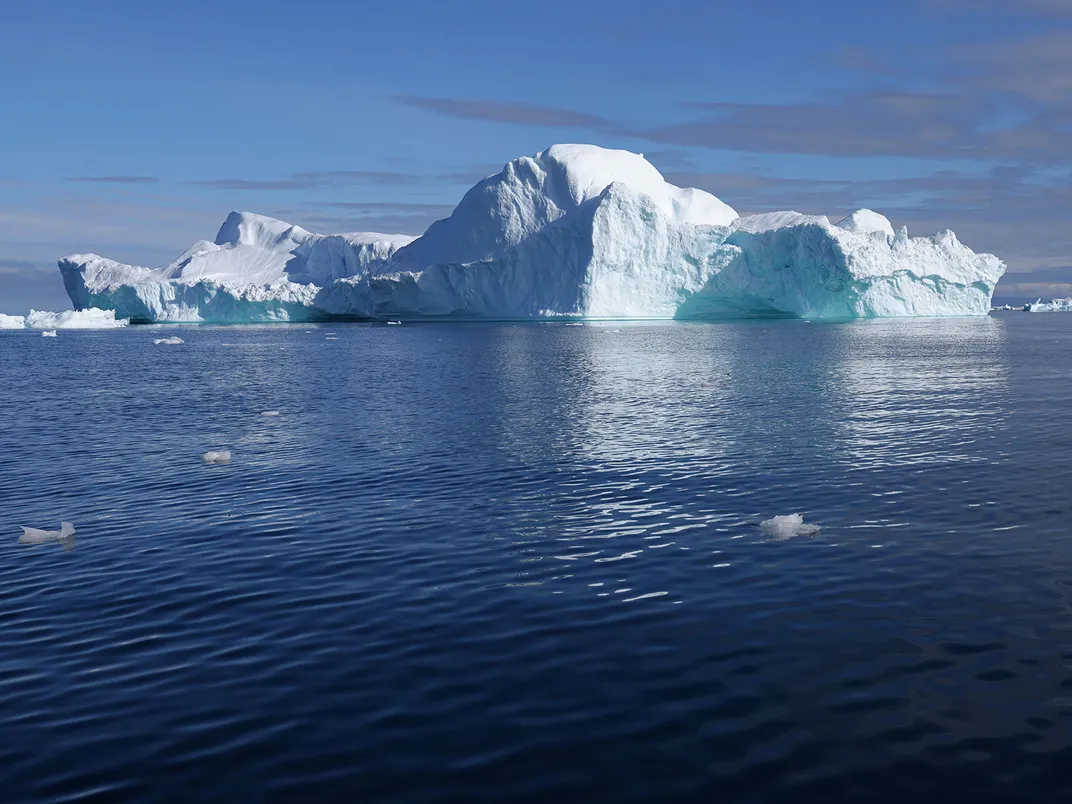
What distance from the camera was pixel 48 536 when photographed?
1386 cm

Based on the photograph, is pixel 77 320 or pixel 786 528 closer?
pixel 786 528

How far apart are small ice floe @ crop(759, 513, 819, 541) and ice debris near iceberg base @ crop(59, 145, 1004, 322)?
68.0m

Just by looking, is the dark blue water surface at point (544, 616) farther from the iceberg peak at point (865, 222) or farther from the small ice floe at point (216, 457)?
the iceberg peak at point (865, 222)

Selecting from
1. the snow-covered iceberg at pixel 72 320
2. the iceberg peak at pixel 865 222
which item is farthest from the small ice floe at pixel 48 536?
the snow-covered iceberg at pixel 72 320

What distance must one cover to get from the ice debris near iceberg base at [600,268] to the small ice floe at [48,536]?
71.4 metres

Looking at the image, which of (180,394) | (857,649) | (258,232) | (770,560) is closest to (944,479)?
(770,560)

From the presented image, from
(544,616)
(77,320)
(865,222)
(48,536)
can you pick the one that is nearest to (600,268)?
(865,222)

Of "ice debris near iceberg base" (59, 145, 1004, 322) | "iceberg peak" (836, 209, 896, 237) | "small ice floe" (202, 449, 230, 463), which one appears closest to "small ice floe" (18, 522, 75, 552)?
"small ice floe" (202, 449, 230, 463)

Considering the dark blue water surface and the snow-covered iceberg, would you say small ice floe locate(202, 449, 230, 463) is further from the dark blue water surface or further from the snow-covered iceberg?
the snow-covered iceberg

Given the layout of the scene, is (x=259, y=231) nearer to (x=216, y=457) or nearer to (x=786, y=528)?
(x=216, y=457)

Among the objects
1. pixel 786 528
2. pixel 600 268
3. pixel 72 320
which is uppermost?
pixel 600 268

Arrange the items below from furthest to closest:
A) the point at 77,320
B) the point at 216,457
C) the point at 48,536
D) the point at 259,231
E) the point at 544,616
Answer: the point at 259,231
the point at 77,320
the point at 216,457
the point at 48,536
the point at 544,616

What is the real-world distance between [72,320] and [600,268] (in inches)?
2788

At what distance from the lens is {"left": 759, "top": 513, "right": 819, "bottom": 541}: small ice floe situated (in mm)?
13383
